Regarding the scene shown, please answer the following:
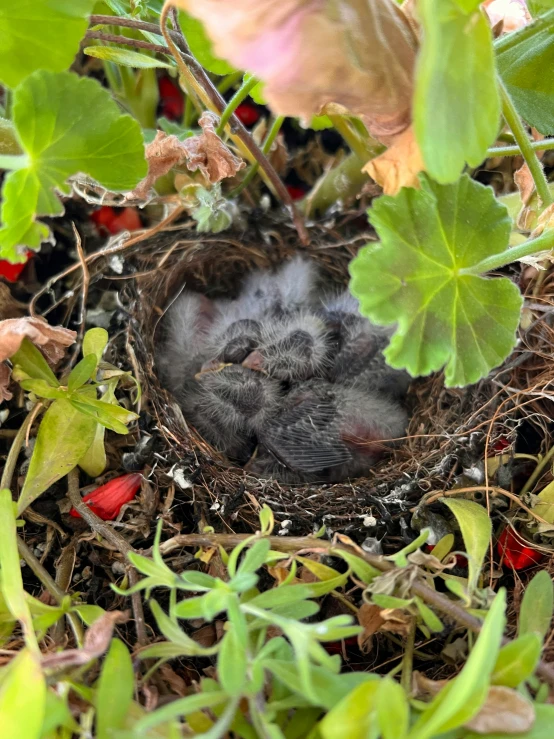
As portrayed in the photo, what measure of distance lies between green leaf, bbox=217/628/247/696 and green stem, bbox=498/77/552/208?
0.66 m

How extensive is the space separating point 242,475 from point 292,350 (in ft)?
0.88

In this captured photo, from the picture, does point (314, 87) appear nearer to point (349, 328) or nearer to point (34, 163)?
point (34, 163)

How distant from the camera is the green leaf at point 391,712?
0.53 meters

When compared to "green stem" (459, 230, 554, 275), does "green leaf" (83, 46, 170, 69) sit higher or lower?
higher

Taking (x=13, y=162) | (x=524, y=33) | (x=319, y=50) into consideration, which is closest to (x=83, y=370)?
(x=13, y=162)

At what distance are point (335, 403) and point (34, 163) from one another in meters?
0.69

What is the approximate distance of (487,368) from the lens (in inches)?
32.7

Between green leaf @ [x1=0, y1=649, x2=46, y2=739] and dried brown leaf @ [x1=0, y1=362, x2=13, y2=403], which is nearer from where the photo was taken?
green leaf @ [x1=0, y1=649, x2=46, y2=739]

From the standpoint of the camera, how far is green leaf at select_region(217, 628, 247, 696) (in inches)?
21.9

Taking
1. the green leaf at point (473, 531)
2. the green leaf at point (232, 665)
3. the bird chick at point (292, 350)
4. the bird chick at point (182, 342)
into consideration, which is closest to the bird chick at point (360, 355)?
the bird chick at point (292, 350)

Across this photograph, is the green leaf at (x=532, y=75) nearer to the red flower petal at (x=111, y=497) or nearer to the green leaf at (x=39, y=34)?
the green leaf at (x=39, y=34)

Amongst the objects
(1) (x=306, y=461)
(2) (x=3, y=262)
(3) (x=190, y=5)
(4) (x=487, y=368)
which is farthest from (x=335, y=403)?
(3) (x=190, y=5)

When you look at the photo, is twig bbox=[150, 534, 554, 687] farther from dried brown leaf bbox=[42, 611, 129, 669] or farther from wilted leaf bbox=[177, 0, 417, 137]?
wilted leaf bbox=[177, 0, 417, 137]

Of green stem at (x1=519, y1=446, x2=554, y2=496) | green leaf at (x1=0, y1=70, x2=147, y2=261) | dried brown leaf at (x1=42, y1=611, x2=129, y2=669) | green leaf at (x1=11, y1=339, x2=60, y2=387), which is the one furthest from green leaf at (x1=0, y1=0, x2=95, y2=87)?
green stem at (x1=519, y1=446, x2=554, y2=496)
